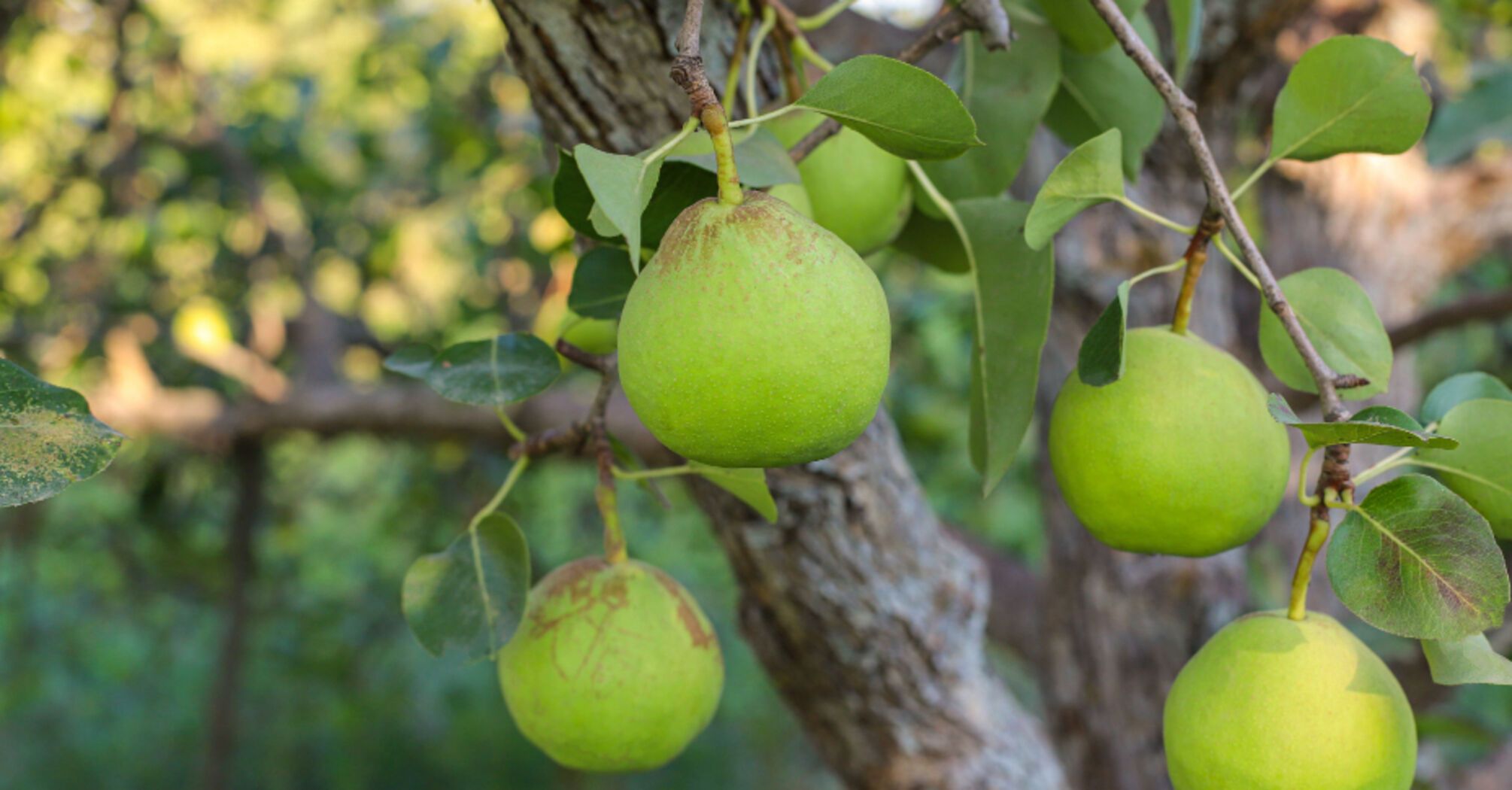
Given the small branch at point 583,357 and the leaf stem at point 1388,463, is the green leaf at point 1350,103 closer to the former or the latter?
the leaf stem at point 1388,463

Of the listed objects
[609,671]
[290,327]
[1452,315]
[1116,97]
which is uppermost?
[1116,97]

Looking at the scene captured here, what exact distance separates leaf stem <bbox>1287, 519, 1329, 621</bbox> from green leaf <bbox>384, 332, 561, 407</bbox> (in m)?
0.44

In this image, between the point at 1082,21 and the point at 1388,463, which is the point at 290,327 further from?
the point at 1388,463

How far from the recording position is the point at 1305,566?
1.98 ft

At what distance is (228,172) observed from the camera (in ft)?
8.48

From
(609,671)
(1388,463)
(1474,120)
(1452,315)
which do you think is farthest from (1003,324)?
(1474,120)

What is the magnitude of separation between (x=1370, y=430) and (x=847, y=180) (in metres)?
0.32

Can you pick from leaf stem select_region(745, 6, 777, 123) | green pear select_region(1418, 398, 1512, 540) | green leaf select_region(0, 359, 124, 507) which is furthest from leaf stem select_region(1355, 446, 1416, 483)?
green leaf select_region(0, 359, 124, 507)

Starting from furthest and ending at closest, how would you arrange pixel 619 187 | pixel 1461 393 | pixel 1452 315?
pixel 1452 315, pixel 1461 393, pixel 619 187

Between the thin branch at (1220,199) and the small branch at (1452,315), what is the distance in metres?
1.01

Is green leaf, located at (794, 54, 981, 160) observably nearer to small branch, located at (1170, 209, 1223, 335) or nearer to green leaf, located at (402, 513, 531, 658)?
small branch, located at (1170, 209, 1223, 335)

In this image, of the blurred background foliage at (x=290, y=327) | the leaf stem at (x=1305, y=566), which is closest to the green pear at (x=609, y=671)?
the leaf stem at (x=1305, y=566)

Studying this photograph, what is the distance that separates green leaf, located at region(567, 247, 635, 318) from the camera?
2.13 feet

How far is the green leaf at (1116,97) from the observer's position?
76cm
